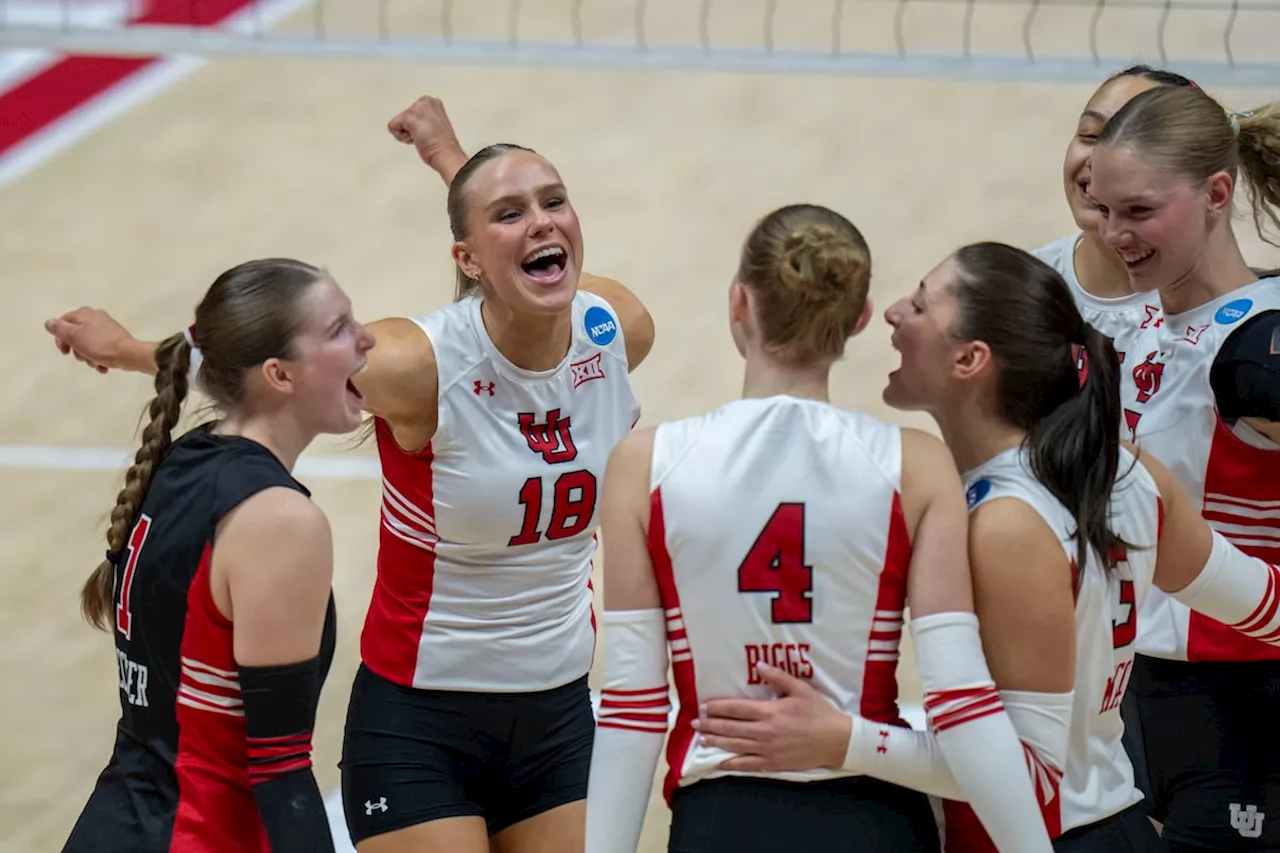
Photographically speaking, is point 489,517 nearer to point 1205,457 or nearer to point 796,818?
point 796,818

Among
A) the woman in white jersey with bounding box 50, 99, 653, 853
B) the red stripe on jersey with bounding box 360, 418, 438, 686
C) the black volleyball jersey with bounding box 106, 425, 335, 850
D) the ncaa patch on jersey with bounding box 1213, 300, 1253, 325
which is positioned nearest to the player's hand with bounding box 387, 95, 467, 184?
the woman in white jersey with bounding box 50, 99, 653, 853

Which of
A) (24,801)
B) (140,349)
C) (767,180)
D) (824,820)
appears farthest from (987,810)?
(767,180)

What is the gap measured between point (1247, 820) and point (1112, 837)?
766 millimetres

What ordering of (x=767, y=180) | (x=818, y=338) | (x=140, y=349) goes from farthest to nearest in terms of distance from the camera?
(x=767, y=180), (x=140, y=349), (x=818, y=338)

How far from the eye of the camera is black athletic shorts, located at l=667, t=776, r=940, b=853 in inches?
99.7

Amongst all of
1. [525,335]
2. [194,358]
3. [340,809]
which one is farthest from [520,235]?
[340,809]

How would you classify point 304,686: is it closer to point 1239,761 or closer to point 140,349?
point 140,349

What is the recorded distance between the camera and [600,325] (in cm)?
381

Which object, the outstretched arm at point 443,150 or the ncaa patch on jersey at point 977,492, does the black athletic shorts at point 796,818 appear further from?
the outstretched arm at point 443,150

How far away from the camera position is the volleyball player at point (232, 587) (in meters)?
2.66

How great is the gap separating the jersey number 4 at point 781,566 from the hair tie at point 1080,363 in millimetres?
530

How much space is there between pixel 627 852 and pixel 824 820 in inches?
12.4

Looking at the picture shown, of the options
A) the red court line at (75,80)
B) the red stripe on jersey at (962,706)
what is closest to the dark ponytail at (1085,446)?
the red stripe on jersey at (962,706)

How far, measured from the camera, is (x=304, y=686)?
270 cm
